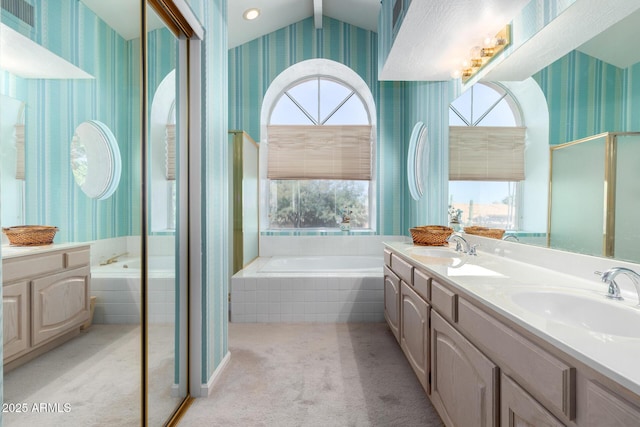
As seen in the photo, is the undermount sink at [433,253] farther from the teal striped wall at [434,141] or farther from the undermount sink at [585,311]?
the undermount sink at [585,311]

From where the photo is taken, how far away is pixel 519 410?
34.4 inches

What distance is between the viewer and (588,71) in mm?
1291

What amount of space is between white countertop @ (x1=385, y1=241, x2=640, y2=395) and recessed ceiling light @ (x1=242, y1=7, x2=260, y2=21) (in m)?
2.97

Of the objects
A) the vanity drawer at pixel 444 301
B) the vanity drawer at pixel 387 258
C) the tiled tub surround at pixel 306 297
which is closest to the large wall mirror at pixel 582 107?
the vanity drawer at pixel 444 301

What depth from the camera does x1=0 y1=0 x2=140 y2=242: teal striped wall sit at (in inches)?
32.1

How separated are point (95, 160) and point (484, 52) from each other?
217 centimetres

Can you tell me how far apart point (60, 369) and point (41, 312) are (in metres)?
0.19

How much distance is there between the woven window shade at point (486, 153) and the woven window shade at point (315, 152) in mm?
1721

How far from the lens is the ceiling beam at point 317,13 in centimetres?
337

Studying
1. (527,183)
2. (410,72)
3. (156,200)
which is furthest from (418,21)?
(156,200)

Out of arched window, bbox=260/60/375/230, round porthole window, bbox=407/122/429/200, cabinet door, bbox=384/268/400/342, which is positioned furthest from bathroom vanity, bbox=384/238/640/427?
arched window, bbox=260/60/375/230

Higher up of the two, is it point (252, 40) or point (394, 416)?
point (252, 40)

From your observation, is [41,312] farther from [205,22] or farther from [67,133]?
[205,22]

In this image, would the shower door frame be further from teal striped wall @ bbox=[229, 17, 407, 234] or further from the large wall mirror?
teal striped wall @ bbox=[229, 17, 407, 234]
